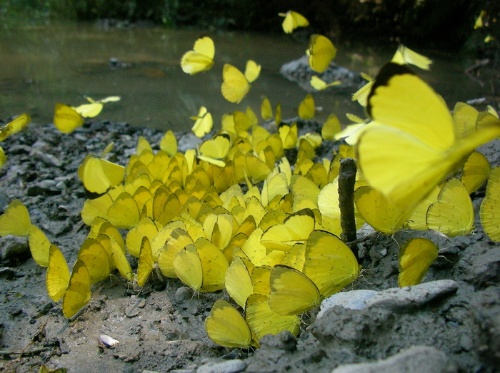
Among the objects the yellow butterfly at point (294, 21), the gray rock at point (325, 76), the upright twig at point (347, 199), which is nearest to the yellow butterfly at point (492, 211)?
the upright twig at point (347, 199)

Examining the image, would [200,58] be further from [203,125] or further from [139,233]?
[139,233]

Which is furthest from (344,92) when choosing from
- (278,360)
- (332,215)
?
(278,360)

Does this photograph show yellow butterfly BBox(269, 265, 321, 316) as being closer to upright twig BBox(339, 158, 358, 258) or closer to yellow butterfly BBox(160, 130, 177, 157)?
upright twig BBox(339, 158, 358, 258)

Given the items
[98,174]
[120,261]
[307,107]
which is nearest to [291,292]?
[120,261]

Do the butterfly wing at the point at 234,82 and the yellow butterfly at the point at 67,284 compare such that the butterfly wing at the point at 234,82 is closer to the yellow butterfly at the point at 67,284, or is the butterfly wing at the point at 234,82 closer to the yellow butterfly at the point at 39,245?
the yellow butterfly at the point at 39,245

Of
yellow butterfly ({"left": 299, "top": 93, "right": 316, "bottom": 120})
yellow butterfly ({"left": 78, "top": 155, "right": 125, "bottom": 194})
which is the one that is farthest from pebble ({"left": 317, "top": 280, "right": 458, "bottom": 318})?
yellow butterfly ({"left": 299, "top": 93, "right": 316, "bottom": 120})
